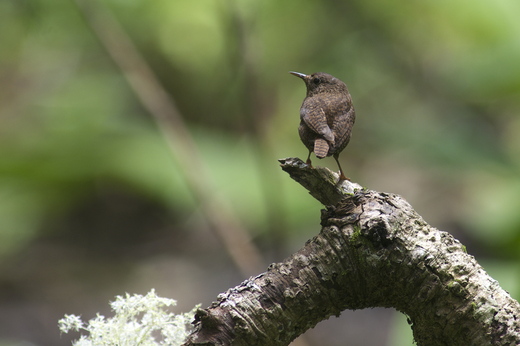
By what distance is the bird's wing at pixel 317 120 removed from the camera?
1.81 meters

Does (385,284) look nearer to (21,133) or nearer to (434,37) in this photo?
(434,37)

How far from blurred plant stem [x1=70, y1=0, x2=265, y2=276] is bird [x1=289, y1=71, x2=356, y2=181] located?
6.10ft

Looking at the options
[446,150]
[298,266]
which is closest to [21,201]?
[446,150]

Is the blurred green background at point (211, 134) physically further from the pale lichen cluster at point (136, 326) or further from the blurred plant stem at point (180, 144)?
the pale lichen cluster at point (136, 326)

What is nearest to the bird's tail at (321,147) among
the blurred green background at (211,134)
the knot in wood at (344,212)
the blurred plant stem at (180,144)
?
the knot in wood at (344,212)

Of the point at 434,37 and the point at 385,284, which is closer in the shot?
the point at 385,284

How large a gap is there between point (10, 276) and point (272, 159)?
9.10 ft

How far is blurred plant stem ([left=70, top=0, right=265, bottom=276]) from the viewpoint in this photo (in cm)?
388

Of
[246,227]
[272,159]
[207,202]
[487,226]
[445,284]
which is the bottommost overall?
[445,284]

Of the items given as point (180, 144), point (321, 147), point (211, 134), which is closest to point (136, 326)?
point (321, 147)

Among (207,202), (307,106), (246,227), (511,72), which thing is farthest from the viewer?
(246,227)

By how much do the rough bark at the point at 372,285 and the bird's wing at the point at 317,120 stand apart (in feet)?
1.36

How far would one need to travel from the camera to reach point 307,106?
198 cm

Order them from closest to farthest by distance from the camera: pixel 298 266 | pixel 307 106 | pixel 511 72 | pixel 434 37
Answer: pixel 298 266 < pixel 307 106 < pixel 511 72 < pixel 434 37
